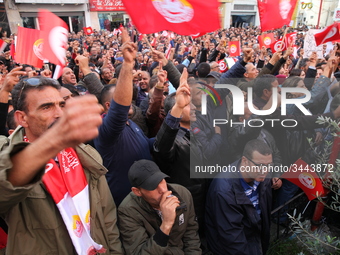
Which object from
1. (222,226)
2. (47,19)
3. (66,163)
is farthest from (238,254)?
(47,19)

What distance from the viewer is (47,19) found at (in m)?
3.26

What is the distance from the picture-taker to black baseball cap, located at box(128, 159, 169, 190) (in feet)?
5.99

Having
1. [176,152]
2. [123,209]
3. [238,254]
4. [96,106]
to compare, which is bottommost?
[238,254]

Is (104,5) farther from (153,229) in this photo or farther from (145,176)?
(153,229)

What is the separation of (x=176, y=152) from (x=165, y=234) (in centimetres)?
82

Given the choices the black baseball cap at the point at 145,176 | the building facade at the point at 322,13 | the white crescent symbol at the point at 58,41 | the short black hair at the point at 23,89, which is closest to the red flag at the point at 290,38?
the white crescent symbol at the point at 58,41

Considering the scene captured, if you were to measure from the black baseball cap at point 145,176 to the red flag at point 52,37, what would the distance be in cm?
205

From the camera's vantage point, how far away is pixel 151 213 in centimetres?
196

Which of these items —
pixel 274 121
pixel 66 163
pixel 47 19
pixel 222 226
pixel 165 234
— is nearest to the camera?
pixel 66 163

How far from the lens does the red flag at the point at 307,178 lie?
8.27 feet

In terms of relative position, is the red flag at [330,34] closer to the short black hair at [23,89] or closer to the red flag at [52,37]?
the red flag at [52,37]

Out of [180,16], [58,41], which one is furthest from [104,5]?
[180,16]

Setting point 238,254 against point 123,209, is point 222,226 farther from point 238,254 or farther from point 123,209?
point 123,209

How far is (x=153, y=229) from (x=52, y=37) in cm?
262
